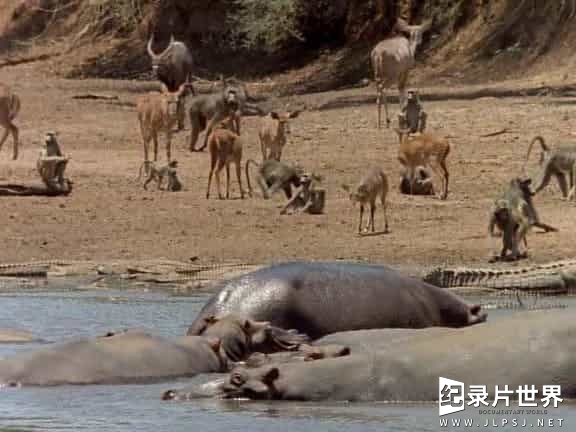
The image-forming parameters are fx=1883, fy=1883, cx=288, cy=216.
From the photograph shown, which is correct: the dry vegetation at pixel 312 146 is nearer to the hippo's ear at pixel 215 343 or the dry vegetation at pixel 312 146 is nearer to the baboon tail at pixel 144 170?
the baboon tail at pixel 144 170

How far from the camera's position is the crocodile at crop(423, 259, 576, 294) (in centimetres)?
1349

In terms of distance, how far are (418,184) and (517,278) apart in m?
5.46

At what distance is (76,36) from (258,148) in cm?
1704

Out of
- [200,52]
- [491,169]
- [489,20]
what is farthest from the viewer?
[200,52]

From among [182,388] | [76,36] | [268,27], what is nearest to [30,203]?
[182,388]

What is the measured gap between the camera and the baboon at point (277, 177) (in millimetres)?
18344

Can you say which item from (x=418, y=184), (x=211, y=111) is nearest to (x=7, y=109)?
(x=211, y=111)

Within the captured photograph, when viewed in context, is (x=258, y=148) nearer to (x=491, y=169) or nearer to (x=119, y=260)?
(x=491, y=169)

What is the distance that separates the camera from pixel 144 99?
74.5 feet

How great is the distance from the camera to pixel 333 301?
10281mm

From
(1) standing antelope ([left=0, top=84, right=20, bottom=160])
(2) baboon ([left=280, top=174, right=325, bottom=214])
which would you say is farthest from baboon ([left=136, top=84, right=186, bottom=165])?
(2) baboon ([left=280, top=174, right=325, bottom=214])

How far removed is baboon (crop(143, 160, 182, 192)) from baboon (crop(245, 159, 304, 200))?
3.49 feet

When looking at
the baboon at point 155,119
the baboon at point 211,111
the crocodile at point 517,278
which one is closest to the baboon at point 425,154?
the baboon at point 155,119

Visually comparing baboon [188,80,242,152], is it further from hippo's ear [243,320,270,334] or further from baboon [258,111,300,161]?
hippo's ear [243,320,270,334]
